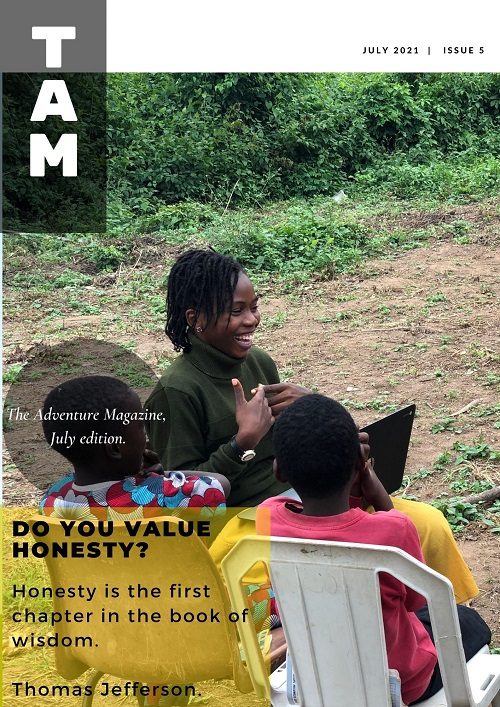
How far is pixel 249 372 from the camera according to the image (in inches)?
123

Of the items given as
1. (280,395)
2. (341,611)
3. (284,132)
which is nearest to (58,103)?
(280,395)

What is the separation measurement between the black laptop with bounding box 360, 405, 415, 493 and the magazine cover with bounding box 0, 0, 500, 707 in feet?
0.04

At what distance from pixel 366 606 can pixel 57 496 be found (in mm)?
819

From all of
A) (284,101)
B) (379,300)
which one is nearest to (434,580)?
(379,300)

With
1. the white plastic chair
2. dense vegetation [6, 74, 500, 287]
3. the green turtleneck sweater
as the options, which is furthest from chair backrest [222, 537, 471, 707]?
dense vegetation [6, 74, 500, 287]

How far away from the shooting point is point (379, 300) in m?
7.89

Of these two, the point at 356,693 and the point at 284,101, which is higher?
the point at 284,101

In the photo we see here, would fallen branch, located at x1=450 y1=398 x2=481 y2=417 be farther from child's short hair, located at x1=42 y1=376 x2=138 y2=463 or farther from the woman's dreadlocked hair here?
child's short hair, located at x1=42 y1=376 x2=138 y2=463

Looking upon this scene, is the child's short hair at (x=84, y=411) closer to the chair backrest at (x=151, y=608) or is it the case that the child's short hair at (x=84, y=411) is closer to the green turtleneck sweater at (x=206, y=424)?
the chair backrest at (x=151, y=608)

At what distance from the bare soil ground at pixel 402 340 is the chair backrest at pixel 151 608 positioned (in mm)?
1874

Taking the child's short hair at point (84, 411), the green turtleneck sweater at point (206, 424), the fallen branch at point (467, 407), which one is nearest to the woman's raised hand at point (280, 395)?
the green turtleneck sweater at point (206, 424)

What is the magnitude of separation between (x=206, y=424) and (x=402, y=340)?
429 centimetres

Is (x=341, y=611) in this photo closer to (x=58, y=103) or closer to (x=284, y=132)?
(x=58, y=103)

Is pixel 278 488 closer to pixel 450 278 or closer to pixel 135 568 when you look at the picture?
pixel 135 568
